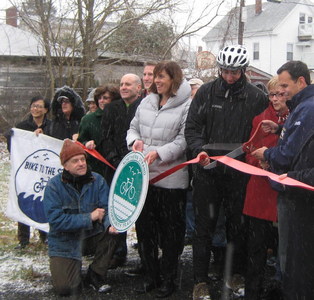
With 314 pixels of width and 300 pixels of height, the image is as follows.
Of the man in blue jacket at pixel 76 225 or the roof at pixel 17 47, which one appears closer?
the man in blue jacket at pixel 76 225

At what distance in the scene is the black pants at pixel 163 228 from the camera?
4.45 m

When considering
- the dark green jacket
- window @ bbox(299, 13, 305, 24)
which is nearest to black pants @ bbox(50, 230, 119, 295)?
the dark green jacket

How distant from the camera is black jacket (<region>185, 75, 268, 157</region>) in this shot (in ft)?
13.5

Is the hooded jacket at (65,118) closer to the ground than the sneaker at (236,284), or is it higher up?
higher up

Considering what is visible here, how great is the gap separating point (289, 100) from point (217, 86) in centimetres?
95

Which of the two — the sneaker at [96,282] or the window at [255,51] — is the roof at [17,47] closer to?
the sneaker at [96,282]

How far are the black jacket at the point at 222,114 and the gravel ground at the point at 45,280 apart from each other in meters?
1.52

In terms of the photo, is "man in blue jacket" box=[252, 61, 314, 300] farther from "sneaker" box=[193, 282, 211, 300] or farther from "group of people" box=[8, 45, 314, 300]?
"sneaker" box=[193, 282, 211, 300]

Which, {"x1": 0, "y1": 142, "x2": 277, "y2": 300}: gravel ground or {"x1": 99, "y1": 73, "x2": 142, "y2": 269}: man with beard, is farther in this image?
{"x1": 99, "y1": 73, "x2": 142, "y2": 269}: man with beard

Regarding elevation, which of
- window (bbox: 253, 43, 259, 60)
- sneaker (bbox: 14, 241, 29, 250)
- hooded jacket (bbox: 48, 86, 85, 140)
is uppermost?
window (bbox: 253, 43, 259, 60)

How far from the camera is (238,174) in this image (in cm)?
415

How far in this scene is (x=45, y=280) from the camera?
15.8 ft

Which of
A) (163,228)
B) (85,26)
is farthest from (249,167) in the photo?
(85,26)

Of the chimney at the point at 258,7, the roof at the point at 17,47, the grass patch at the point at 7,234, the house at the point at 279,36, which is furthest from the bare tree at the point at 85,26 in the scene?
the chimney at the point at 258,7
